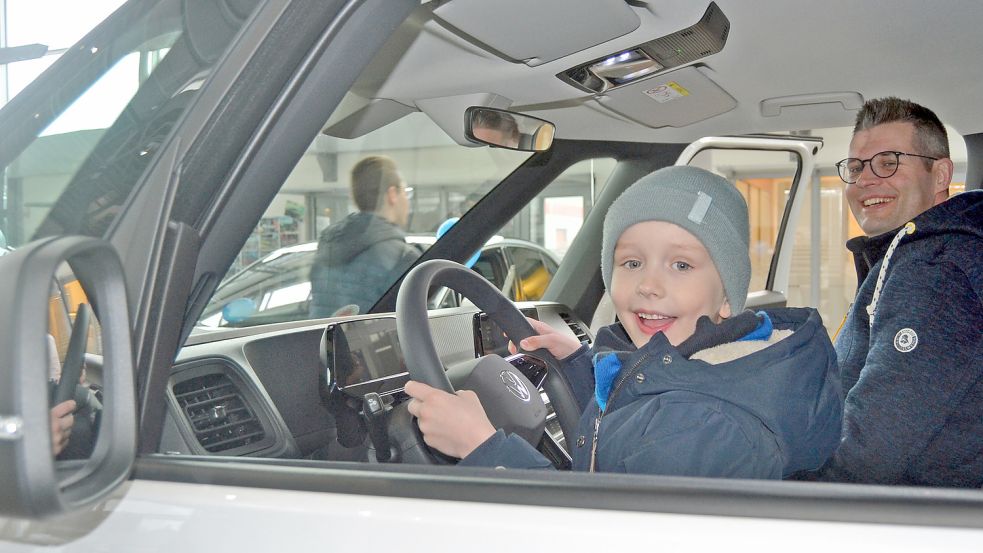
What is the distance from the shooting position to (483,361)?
1769 millimetres

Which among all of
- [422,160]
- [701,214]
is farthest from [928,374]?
[422,160]

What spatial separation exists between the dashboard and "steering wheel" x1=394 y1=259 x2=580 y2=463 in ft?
0.17

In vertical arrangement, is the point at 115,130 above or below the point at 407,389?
above

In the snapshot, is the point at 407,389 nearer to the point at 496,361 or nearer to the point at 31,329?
the point at 496,361

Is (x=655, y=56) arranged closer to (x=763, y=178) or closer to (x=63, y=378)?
(x=63, y=378)

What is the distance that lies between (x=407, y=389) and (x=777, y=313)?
0.71 m

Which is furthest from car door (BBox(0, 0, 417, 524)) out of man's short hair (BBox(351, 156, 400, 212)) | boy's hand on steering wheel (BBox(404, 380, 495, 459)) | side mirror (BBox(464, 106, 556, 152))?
man's short hair (BBox(351, 156, 400, 212))

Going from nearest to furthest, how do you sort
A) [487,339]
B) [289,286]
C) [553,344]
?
[553,344]
[487,339]
[289,286]

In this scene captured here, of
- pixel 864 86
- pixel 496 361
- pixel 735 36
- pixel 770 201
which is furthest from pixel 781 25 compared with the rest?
pixel 770 201

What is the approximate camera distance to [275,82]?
3.79 ft

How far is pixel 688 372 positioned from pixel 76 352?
34.5 inches

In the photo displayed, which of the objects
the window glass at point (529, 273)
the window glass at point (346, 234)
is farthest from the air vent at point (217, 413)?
the window glass at point (529, 273)

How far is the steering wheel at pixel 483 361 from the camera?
5.11 feet

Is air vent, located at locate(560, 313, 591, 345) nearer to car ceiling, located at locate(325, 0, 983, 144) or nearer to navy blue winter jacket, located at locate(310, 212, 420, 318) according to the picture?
navy blue winter jacket, located at locate(310, 212, 420, 318)
